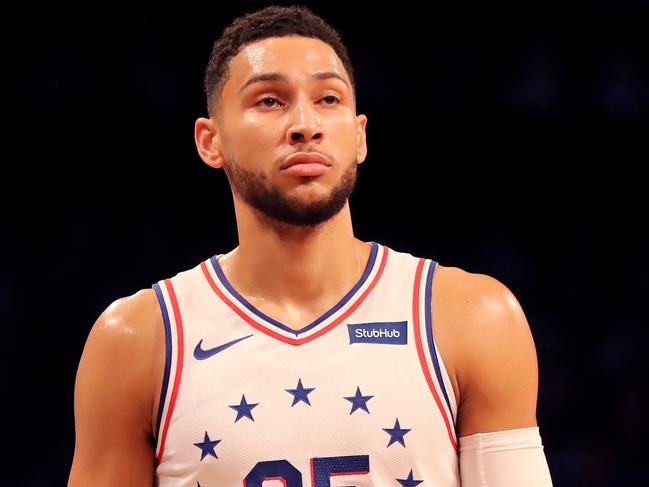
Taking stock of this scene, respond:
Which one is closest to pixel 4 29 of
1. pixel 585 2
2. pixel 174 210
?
pixel 174 210

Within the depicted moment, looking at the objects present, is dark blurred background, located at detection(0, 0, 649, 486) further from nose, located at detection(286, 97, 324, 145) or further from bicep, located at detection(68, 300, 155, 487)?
nose, located at detection(286, 97, 324, 145)

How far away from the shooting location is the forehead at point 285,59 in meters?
2.42

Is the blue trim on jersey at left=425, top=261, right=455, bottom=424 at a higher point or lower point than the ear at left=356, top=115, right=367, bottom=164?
lower

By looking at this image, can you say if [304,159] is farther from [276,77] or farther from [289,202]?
[276,77]

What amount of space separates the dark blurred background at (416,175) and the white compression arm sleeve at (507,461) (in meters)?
2.84

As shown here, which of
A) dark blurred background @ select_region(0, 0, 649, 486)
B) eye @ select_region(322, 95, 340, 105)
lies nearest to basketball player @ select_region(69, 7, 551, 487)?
eye @ select_region(322, 95, 340, 105)

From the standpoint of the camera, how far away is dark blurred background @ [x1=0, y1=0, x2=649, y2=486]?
499 cm

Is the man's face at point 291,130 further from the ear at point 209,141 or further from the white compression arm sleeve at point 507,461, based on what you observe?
the white compression arm sleeve at point 507,461

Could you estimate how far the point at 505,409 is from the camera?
7.48ft

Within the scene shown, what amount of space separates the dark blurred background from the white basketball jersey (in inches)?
101

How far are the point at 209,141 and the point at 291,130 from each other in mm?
353

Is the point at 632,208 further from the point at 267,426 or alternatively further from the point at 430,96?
the point at 267,426

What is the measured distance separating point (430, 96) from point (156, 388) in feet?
11.3

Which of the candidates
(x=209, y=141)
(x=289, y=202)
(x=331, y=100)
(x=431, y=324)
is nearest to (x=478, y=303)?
(x=431, y=324)
